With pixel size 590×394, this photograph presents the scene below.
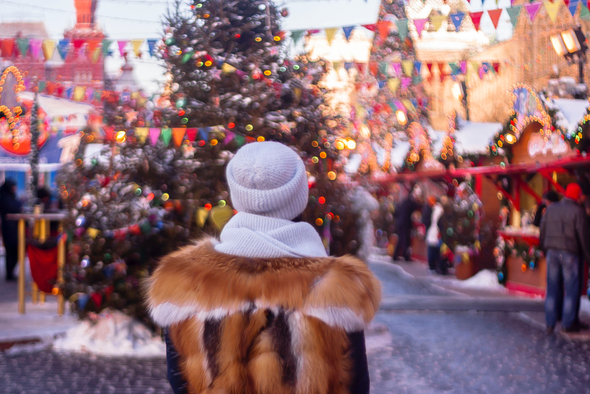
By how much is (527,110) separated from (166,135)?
24.2 feet

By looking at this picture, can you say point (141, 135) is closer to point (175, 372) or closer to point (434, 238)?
point (175, 372)

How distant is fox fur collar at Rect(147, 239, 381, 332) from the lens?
6.66 feet

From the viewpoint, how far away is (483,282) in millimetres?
14867

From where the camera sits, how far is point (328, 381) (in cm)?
204

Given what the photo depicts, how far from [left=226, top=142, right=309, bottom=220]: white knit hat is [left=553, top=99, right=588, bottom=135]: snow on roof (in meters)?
9.80

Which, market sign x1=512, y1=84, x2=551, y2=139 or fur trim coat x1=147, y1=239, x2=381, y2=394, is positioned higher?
market sign x1=512, y1=84, x2=551, y2=139

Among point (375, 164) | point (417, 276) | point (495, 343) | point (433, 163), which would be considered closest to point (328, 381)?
point (495, 343)

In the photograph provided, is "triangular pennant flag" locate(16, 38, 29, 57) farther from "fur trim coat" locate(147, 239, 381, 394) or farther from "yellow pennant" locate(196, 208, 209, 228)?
"fur trim coat" locate(147, 239, 381, 394)

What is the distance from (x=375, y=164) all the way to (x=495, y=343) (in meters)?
19.4

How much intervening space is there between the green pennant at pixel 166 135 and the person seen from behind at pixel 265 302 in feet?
Result: 21.0

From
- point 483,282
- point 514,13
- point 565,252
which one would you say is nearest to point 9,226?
point 483,282

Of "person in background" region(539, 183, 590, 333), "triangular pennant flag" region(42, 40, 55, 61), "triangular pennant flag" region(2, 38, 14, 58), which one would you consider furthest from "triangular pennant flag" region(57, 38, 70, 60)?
"person in background" region(539, 183, 590, 333)

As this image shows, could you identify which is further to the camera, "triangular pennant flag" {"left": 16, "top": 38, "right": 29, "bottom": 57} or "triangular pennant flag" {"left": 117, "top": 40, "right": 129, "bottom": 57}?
"triangular pennant flag" {"left": 117, "top": 40, "right": 129, "bottom": 57}

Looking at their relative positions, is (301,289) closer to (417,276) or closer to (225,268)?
(225,268)
